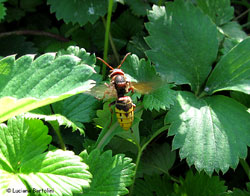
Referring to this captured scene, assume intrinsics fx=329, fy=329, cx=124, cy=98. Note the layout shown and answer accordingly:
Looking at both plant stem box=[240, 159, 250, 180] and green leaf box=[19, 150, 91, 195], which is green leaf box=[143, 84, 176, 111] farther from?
plant stem box=[240, 159, 250, 180]

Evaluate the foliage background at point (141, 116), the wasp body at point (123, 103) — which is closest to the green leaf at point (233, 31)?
the foliage background at point (141, 116)

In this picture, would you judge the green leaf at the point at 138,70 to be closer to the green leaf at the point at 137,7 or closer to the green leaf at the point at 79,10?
the green leaf at the point at 79,10

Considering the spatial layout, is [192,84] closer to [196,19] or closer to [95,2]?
Result: [196,19]

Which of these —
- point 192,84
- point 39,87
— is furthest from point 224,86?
point 39,87

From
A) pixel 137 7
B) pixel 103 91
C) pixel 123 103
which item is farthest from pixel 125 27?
pixel 123 103

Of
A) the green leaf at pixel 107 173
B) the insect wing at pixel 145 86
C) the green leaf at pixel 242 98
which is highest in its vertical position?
the insect wing at pixel 145 86

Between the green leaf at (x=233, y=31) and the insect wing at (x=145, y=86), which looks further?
the green leaf at (x=233, y=31)

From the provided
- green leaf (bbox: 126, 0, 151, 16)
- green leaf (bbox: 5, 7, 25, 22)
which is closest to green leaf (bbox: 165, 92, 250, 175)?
green leaf (bbox: 126, 0, 151, 16)
